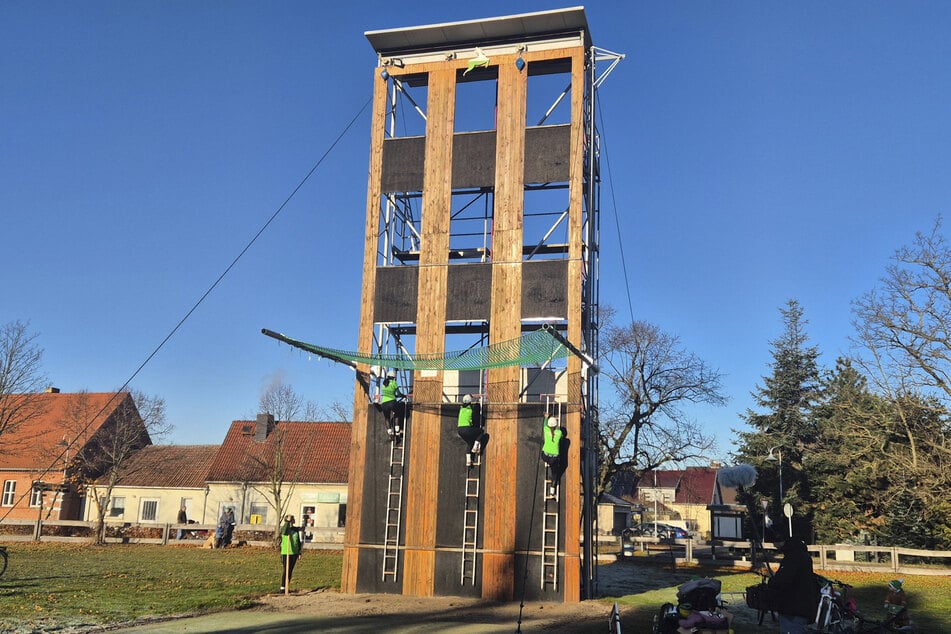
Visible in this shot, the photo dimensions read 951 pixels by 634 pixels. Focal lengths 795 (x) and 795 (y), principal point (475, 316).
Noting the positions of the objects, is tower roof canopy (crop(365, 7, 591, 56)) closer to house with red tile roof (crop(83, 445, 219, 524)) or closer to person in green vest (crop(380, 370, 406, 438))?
person in green vest (crop(380, 370, 406, 438))

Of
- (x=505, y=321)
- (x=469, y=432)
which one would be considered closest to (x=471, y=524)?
(x=469, y=432)

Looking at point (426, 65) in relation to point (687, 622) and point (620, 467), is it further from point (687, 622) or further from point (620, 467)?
point (620, 467)

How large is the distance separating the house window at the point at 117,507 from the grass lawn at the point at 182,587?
62.3 feet

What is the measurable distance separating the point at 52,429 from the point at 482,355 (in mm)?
44221

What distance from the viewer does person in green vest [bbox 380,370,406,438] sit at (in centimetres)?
1844

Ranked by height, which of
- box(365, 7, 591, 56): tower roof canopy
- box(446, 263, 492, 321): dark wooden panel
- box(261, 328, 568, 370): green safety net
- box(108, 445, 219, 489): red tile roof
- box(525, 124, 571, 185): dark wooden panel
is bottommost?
box(108, 445, 219, 489): red tile roof

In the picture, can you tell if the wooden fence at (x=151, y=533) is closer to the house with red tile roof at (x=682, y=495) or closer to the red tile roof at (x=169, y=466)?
the red tile roof at (x=169, y=466)

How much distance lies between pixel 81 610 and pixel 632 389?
27.8 metres

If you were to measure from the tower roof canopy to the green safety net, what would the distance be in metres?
8.19

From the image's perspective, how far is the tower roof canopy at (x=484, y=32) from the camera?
19.3 m

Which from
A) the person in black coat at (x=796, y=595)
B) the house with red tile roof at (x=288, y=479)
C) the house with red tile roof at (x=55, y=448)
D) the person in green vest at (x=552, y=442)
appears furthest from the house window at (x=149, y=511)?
the person in black coat at (x=796, y=595)

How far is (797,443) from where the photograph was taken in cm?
4088

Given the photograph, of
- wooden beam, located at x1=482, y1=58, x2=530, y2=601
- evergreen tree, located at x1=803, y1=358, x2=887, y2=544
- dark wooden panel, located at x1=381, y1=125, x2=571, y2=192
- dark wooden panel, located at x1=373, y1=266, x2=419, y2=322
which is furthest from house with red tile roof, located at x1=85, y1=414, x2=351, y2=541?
wooden beam, located at x1=482, y1=58, x2=530, y2=601

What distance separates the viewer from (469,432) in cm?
1781
